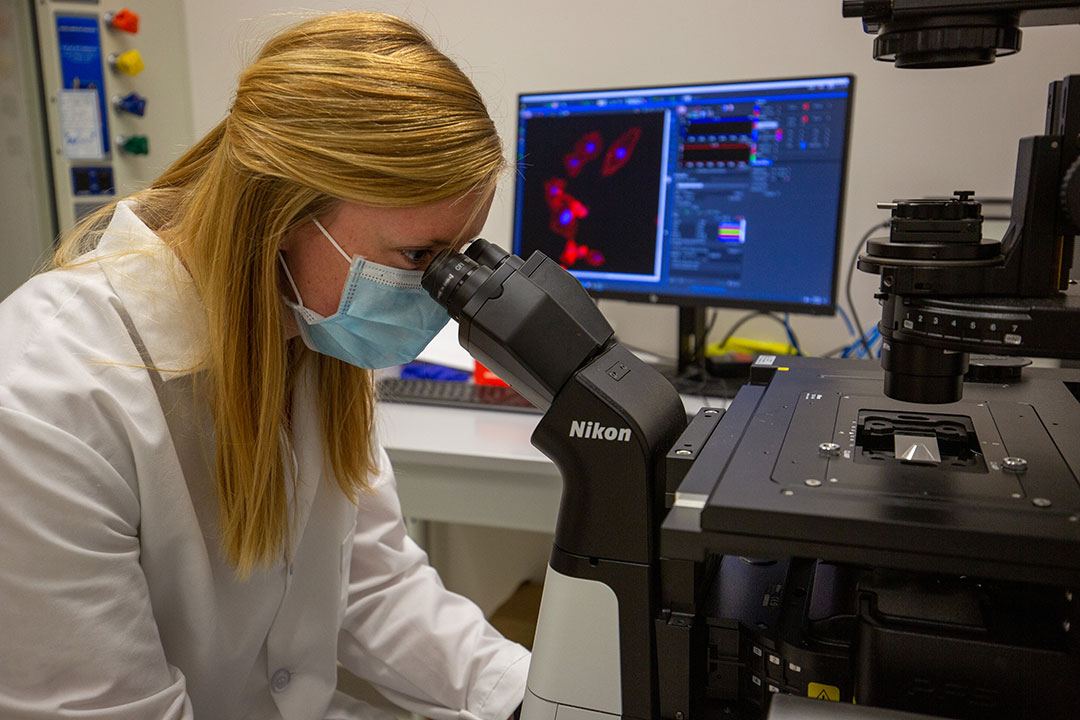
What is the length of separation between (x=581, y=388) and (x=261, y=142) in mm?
370

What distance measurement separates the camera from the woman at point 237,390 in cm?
73

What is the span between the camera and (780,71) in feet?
5.85

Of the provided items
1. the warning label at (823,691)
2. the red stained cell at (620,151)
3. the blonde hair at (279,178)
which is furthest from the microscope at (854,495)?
the red stained cell at (620,151)

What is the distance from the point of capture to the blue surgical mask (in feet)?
2.80

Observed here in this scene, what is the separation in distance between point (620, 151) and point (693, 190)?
6.3 inches

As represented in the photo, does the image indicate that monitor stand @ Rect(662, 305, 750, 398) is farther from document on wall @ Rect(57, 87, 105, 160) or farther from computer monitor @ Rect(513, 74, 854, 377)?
document on wall @ Rect(57, 87, 105, 160)

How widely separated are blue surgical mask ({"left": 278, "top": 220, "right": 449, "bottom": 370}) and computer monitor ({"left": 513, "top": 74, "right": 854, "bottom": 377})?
821 mm

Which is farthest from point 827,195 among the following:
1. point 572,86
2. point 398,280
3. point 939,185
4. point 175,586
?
point 175,586

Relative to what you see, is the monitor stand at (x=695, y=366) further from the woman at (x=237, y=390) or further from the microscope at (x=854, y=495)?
the microscope at (x=854, y=495)

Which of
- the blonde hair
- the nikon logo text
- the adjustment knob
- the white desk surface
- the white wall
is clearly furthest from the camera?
the adjustment knob

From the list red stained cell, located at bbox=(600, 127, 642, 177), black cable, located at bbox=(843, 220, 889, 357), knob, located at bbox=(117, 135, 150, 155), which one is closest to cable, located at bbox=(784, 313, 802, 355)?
black cable, located at bbox=(843, 220, 889, 357)

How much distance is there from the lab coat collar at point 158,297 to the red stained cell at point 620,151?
0.99 m

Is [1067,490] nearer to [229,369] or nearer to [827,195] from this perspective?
[229,369]

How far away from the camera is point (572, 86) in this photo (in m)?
1.94
